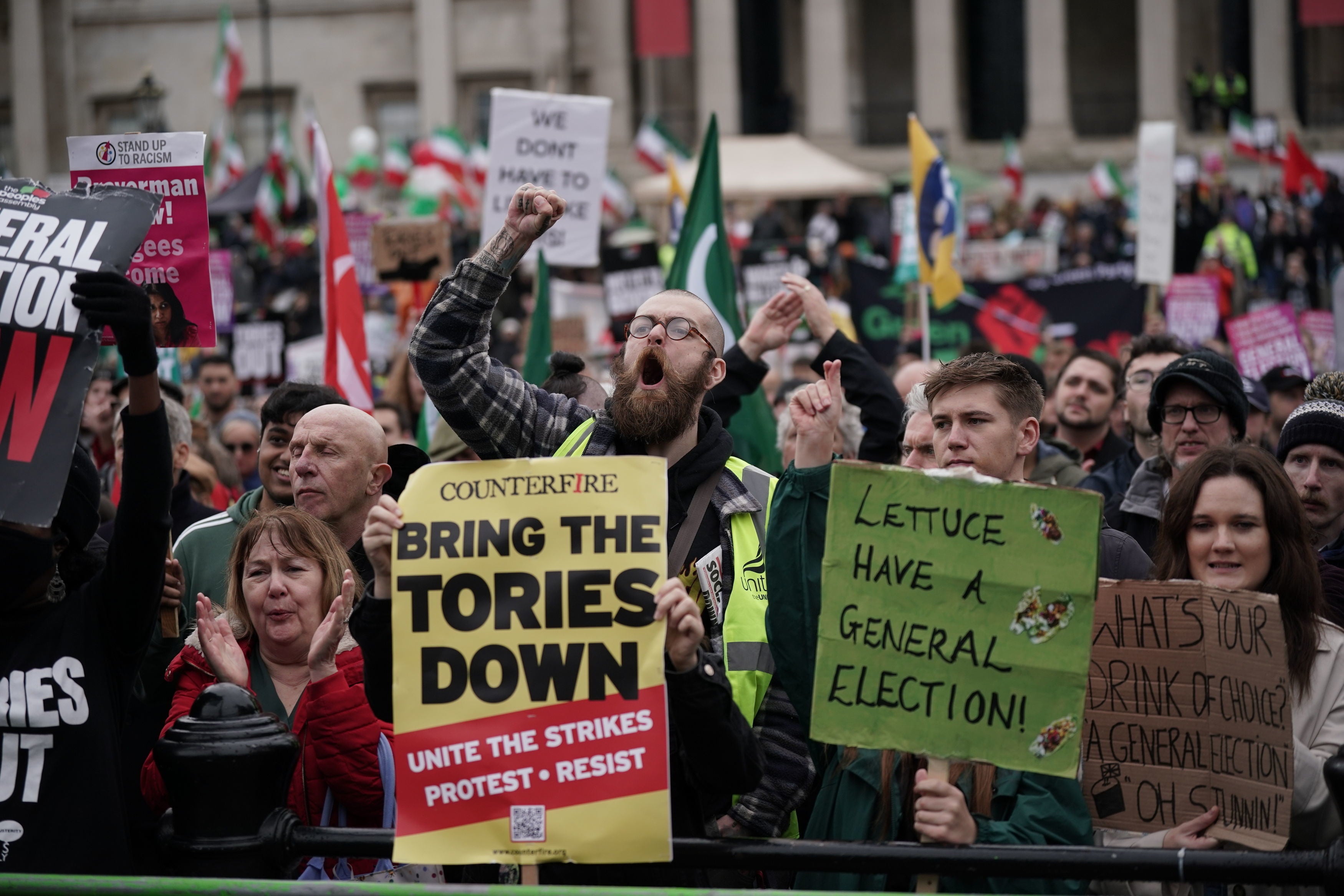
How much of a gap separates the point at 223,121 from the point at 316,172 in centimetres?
3193

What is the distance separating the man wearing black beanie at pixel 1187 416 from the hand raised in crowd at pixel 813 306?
3.91 ft

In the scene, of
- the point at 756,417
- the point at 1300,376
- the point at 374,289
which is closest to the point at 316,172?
the point at 756,417

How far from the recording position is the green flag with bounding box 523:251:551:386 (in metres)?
8.77

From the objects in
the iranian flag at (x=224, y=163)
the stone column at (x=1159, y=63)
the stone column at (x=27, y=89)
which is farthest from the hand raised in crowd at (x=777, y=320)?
the stone column at (x=27, y=89)

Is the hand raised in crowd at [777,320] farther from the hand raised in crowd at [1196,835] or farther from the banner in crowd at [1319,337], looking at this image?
the banner in crowd at [1319,337]

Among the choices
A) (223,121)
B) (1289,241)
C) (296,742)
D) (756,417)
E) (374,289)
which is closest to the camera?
(296,742)

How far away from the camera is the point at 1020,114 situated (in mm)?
39688

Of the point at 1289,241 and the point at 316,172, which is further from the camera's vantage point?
the point at 1289,241

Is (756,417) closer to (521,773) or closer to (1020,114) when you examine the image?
(521,773)

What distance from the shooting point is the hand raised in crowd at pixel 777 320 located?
A: 5.47m

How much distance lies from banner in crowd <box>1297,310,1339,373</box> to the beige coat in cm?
845

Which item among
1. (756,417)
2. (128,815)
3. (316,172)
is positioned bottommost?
(128,815)

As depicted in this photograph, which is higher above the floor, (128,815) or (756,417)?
(756,417)

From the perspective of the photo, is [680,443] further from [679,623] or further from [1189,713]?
[1189,713]
